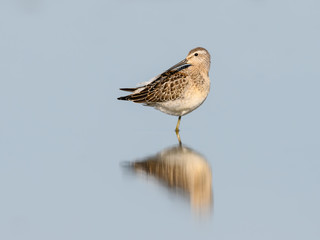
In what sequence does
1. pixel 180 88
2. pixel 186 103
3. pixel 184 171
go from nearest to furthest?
1. pixel 184 171
2. pixel 186 103
3. pixel 180 88

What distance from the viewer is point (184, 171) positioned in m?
11.4

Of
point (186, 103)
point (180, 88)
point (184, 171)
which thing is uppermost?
point (180, 88)

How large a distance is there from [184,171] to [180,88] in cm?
395

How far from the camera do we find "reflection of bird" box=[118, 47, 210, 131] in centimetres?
1500

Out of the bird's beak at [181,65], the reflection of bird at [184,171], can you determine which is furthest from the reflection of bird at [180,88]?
the reflection of bird at [184,171]

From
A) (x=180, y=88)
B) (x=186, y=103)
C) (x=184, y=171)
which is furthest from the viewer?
(x=180, y=88)

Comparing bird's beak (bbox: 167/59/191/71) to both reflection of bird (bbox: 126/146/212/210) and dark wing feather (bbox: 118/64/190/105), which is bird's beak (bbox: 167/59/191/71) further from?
reflection of bird (bbox: 126/146/212/210)

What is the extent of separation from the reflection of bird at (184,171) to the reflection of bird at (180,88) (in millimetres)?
2202

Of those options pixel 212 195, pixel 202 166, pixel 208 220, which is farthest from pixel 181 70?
pixel 208 220

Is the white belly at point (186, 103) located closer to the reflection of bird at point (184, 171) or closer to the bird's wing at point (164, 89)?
the bird's wing at point (164, 89)

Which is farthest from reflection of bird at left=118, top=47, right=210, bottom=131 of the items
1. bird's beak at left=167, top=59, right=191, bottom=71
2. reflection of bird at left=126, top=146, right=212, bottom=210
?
reflection of bird at left=126, top=146, right=212, bottom=210

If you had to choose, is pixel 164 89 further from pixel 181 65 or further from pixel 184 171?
pixel 184 171

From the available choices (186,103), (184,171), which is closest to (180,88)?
(186,103)

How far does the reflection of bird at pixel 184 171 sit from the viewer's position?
1016 cm
